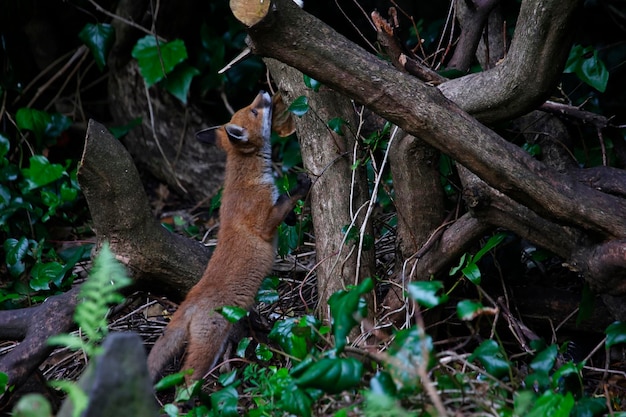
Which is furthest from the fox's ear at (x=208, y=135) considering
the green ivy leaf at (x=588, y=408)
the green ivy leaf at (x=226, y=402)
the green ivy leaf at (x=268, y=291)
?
the green ivy leaf at (x=588, y=408)

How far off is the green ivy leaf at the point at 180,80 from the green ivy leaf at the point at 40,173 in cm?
149

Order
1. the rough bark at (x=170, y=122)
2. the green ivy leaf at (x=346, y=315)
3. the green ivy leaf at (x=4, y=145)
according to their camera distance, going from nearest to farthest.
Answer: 1. the green ivy leaf at (x=346, y=315)
2. the green ivy leaf at (x=4, y=145)
3. the rough bark at (x=170, y=122)

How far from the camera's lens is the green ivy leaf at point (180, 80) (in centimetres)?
801

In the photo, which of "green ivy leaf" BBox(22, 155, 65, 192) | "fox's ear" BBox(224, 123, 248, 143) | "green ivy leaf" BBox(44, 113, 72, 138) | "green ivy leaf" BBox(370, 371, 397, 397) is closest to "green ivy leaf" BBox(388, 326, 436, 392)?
"green ivy leaf" BBox(370, 371, 397, 397)

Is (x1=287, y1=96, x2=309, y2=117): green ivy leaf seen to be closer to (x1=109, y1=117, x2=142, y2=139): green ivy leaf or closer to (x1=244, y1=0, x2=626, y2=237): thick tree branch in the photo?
(x1=244, y1=0, x2=626, y2=237): thick tree branch

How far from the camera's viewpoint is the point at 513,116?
4.39m

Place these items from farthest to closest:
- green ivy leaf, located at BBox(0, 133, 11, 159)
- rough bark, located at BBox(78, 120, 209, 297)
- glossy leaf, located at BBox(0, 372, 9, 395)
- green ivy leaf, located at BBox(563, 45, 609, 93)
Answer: green ivy leaf, located at BBox(0, 133, 11, 159) → green ivy leaf, located at BBox(563, 45, 609, 93) → rough bark, located at BBox(78, 120, 209, 297) → glossy leaf, located at BBox(0, 372, 9, 395)

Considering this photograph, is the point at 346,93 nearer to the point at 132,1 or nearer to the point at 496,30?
the point at 496,30

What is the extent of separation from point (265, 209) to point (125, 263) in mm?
1364

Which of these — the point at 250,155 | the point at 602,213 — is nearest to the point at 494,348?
the point at 602,213

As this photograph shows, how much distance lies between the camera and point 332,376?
3.00 metres

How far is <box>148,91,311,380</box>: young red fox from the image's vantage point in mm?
5070

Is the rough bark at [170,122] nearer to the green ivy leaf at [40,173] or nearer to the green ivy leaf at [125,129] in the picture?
the green ivy leaf at [125,129]

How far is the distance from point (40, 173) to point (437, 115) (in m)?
4.96
